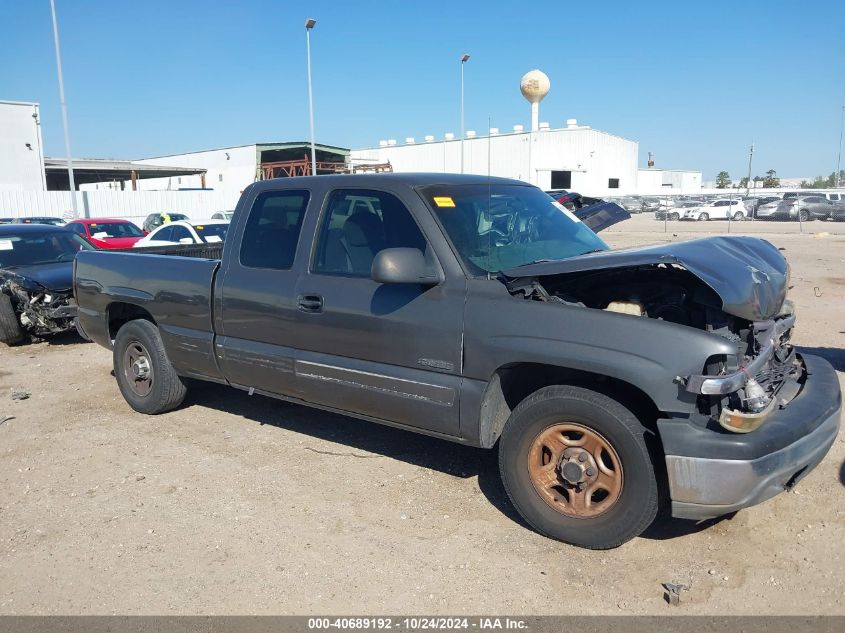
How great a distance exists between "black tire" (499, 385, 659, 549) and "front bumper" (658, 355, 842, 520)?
0.15 metres

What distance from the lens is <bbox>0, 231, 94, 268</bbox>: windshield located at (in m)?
9.69

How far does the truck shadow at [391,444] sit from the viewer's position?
4020 millimetres

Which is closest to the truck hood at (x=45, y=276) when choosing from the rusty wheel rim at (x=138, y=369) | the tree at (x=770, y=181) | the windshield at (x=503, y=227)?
the rusty wheel rim at (x=138, y=369)

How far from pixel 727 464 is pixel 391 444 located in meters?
2.65

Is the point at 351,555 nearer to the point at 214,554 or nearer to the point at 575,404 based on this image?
the point at 214,554

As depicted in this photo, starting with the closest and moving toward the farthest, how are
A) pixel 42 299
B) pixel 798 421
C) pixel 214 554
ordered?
pixel 798 421, pixel 214 554, pixel 42 299

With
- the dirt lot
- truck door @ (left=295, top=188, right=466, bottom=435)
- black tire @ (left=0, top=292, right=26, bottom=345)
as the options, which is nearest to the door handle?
truck door @ (left=295, top=188, right=466, bottom=435)

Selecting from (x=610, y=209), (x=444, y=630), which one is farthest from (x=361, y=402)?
(x=610, y=209)

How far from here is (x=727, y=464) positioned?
3156mm

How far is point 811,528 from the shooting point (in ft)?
12.5

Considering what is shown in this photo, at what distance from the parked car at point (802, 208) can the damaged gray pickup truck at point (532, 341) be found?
38789 millimetres

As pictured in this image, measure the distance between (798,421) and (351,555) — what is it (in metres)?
2.39

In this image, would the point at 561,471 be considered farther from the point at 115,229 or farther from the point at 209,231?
the point at 115,229

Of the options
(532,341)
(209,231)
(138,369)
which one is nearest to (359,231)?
(532,341)
